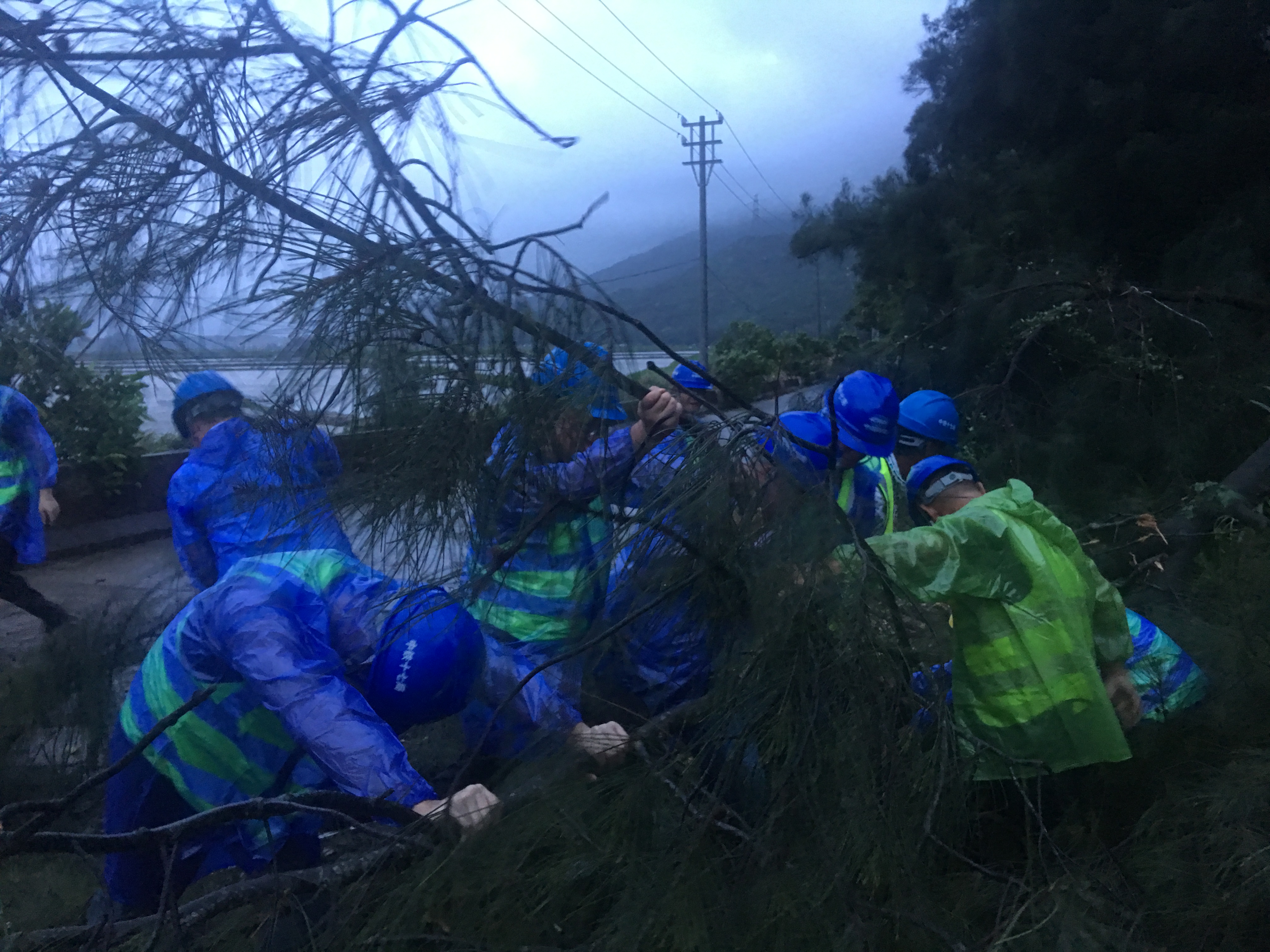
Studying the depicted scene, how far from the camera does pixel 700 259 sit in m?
2.07

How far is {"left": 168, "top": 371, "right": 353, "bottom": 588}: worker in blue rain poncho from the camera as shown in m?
1.78

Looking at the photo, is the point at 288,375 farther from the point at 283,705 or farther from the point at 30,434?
the point at 30,434

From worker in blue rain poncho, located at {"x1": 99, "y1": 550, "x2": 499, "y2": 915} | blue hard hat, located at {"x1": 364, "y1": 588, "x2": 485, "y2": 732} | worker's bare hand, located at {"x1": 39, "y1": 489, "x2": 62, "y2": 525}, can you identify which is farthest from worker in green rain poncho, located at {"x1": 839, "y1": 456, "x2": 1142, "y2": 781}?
worker's bare hand, located at {"x1": 39, "y1": 489, "x2": 62, "y2": 525}

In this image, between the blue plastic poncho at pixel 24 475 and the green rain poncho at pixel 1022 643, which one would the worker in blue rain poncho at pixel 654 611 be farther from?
the blue plastic poncho at pixel 24 475

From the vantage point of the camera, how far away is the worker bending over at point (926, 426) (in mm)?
3418

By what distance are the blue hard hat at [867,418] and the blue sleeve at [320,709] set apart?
1421 millimetres

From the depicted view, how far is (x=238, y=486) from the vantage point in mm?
1931

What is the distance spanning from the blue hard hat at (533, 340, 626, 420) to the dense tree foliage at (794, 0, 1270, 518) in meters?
3.42

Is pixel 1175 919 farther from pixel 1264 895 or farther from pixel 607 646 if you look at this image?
pixel 607 646

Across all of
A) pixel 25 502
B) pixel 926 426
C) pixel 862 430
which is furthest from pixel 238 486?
pixel 25 502

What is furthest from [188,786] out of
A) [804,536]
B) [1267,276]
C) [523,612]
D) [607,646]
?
[1267,276]

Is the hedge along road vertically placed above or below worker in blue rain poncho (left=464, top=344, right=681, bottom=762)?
above

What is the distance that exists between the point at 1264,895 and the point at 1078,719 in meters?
0.51

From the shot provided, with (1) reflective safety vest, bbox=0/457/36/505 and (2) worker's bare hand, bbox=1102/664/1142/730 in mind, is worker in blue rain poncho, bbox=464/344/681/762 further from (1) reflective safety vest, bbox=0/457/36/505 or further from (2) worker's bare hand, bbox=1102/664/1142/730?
(1) reflective safety vest, bbox=0/457/36/505
